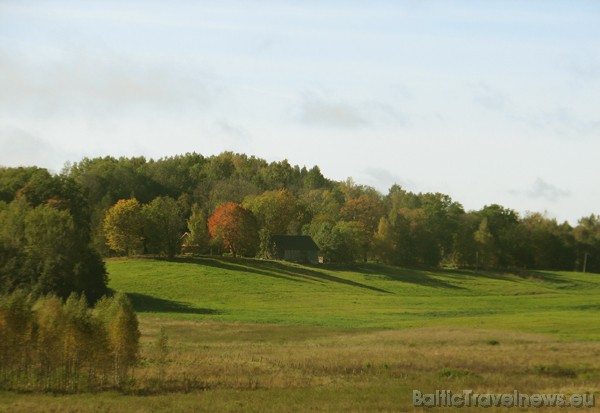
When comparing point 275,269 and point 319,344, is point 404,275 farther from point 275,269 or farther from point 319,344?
point 319,344

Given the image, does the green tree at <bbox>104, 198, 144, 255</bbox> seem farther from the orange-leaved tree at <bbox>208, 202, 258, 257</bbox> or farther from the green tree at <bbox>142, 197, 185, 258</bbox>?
the orange-leaved tree at <bbox>208, 202, 258, 257</bbox>

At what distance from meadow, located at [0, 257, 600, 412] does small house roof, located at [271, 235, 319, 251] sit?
1971cm

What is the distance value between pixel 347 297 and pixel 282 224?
54.3 meters

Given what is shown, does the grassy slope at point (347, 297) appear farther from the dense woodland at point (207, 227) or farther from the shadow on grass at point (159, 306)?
the dense woodland at point (207, 227)

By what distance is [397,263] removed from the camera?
152625 mm

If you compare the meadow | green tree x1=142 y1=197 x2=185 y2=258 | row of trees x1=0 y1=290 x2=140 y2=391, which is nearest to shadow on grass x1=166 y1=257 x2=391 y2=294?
the meadow

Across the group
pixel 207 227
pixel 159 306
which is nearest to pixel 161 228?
pixel 207 227

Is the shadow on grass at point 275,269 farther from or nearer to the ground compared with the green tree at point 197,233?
nearer to the ground

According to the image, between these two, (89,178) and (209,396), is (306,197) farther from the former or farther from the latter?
(209,396)

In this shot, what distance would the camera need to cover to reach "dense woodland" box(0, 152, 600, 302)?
250ft

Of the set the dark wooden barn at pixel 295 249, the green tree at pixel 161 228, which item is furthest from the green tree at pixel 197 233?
the dark wooden barn at pixel 295 249

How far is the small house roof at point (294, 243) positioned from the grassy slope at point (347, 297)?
867 centimetres

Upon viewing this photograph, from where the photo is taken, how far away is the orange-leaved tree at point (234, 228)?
126 metres

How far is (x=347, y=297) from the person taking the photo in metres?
98.4
